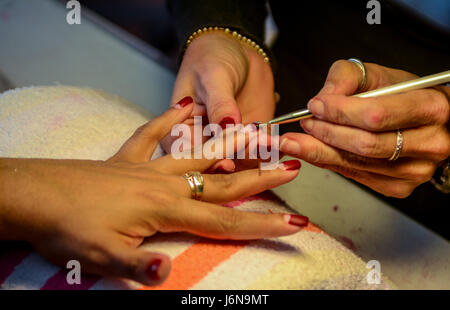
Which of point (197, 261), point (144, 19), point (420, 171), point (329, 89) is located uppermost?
point (144, 19)

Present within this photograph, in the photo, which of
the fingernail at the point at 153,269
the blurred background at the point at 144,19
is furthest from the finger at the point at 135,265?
the blurred background at the point at 144,19

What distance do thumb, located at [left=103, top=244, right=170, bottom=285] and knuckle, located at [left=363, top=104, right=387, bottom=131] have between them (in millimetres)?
313

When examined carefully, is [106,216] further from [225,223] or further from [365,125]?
[365,125]

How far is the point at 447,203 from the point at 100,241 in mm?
786

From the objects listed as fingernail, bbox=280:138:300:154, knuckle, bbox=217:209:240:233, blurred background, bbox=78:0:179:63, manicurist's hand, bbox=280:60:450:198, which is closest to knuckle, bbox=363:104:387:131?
manicurist's hand, bbox=280:60:450:198

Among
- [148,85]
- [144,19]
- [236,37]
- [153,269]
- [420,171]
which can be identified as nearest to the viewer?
[153,269]

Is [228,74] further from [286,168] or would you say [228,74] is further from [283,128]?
[283,128]

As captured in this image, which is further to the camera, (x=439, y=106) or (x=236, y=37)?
(x=236, y=37)

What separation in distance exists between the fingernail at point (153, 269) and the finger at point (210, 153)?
17cm

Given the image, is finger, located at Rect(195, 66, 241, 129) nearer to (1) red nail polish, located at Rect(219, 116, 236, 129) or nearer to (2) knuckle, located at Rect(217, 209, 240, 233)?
(1) red nail polish, located at Rect(219, 116, 236, 129)

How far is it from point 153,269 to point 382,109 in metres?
0.35

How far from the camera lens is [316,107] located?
54 centimetres

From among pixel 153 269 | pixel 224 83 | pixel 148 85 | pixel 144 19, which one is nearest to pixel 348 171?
pixel 224 83

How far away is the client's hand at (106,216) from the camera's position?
424mm
